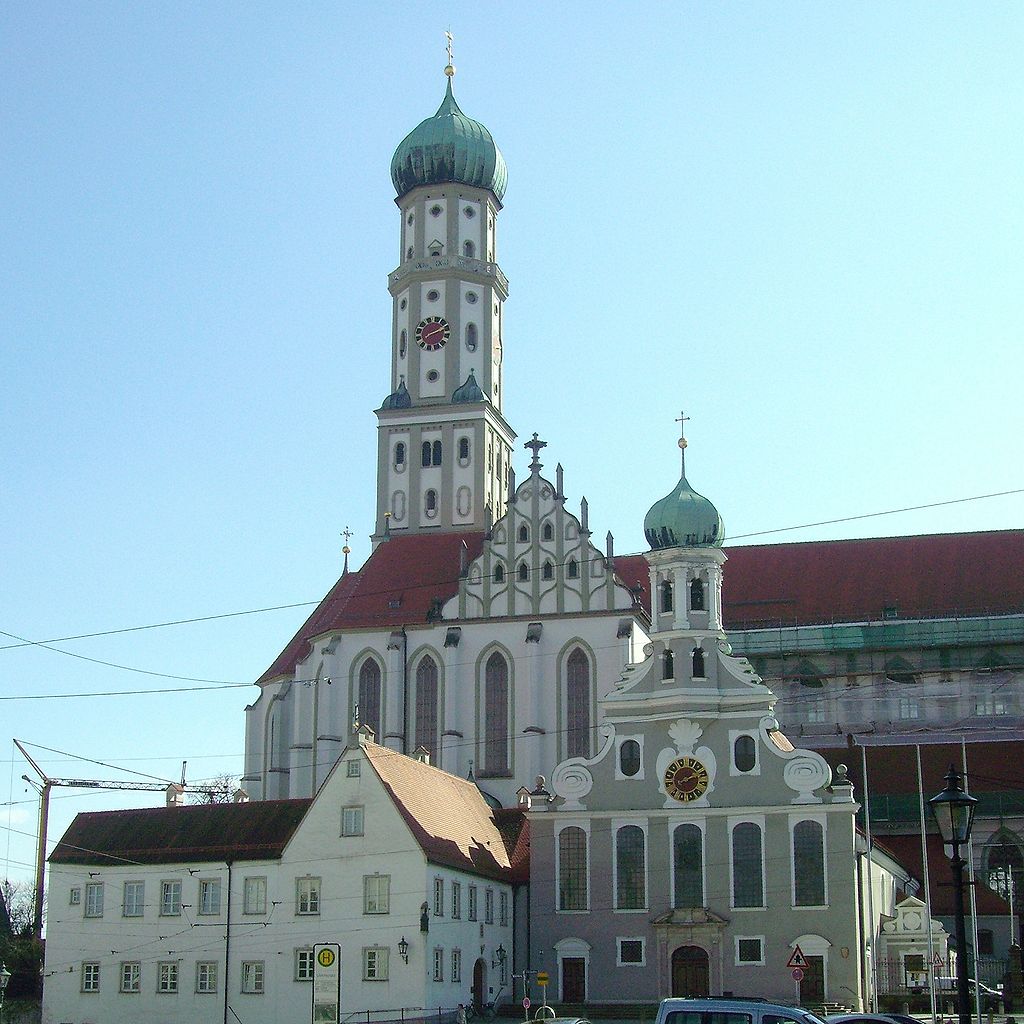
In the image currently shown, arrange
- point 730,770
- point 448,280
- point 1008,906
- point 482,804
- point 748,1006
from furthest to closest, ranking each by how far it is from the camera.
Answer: point 448,280 < point 1008,906 < point 482,804 < point 730,770 < point 748,1006

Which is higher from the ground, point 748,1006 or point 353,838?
point 353,838

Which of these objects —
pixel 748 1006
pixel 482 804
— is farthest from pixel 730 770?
pixel 748 1006

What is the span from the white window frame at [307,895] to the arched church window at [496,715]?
1928 centimetres

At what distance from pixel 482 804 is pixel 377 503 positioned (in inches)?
1061

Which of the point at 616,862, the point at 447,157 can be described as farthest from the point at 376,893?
the point at 447,157

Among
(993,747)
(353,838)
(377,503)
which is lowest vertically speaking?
(353,838)

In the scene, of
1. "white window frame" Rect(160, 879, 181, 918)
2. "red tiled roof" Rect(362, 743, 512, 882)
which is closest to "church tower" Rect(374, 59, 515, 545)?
"red tiled roof" Rect(362, 743, 512, 882)

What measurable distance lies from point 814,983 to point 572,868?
29.5 ft

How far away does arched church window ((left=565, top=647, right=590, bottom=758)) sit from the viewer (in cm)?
7038

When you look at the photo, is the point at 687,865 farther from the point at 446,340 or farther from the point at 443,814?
the point at 446,340

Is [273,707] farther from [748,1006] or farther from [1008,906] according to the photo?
[748,1006]

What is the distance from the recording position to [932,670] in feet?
271

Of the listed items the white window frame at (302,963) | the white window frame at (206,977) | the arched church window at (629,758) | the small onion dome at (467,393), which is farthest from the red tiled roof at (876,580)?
the white window frame at (206,977)

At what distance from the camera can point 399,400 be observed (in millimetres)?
88000
